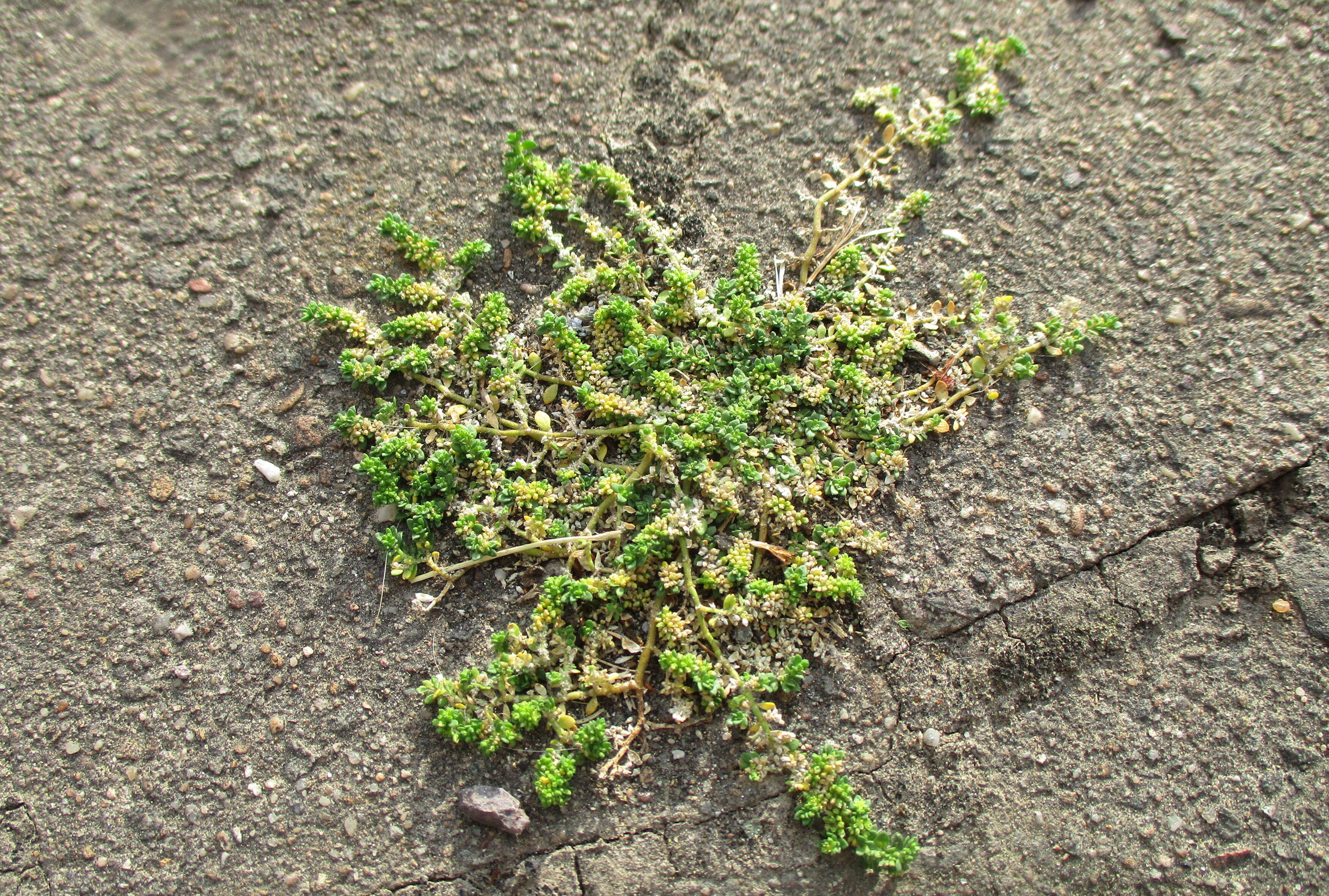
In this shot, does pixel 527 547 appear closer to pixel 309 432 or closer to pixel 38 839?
pixel 309 432

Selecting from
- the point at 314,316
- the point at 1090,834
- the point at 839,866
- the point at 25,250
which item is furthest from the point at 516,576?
the point at 25,250

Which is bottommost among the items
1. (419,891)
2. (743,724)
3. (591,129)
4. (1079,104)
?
(419,891)

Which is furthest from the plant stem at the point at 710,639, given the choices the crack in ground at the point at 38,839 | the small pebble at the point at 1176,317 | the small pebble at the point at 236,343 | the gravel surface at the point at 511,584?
the crack in ground at the point at 38,839

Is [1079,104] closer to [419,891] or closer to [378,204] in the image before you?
[378,204]

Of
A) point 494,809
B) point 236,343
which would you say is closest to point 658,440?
point 494,809

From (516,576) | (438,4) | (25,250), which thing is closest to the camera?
(516,576)

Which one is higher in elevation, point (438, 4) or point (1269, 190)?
point (1269, 190)

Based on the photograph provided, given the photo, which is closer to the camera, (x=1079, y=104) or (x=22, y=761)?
(x=22, y=761)
